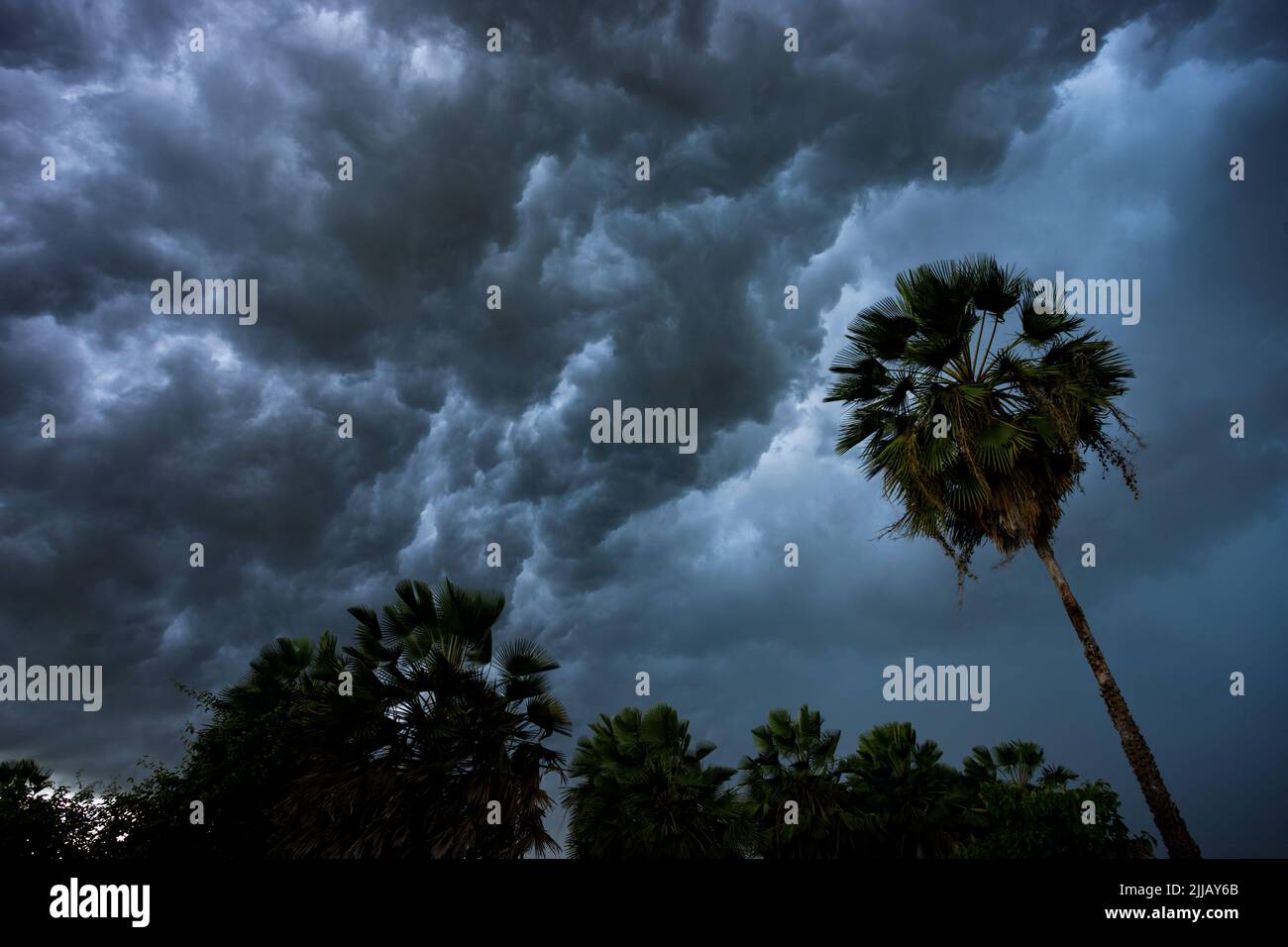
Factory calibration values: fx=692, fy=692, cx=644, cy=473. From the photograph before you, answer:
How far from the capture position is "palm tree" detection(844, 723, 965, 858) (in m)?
25.7

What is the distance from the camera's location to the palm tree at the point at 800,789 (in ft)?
79.5

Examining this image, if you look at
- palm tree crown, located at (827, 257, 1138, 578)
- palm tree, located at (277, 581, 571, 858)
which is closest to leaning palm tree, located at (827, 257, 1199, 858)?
palm tree crown, located at (827, 257, 1138, 578)

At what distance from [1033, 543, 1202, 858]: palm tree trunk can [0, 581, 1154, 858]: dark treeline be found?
1.18 metres

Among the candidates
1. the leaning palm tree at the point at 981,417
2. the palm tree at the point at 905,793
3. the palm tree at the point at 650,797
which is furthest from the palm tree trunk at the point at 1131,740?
the palm tree at the point at 905,793

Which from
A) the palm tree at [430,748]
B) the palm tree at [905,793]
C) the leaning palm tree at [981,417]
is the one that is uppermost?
the leaning palm tree at [981,417]

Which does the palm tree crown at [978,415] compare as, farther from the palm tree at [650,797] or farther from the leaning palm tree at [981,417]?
the palm tree at [650,797]

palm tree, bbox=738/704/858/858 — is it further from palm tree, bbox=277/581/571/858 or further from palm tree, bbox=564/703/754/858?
palm tree, bbox=277/581/571/858

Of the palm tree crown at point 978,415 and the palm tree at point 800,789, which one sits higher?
the palm tree crown at point 978,415

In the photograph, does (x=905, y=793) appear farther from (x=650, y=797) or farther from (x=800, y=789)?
(x=650, y=797)

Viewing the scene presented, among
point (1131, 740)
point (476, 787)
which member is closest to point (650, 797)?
point (476, 787)

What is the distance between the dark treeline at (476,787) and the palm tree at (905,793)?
67 mm
